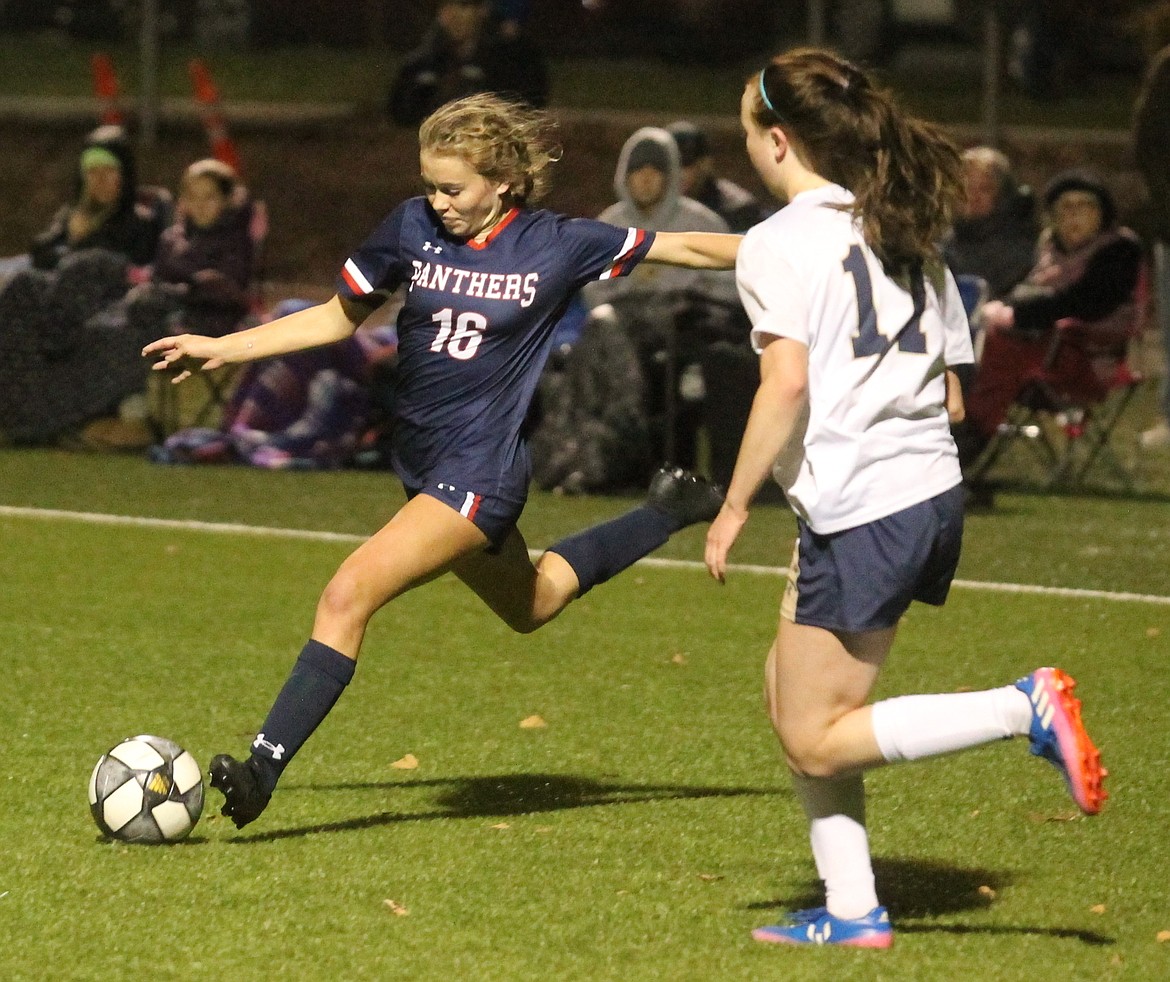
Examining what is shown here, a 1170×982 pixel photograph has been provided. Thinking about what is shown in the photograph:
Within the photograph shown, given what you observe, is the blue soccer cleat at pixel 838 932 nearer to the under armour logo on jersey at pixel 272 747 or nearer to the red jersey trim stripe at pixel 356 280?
the under armour logo on jersey at pixel 272 747

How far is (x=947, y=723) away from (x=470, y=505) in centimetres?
149

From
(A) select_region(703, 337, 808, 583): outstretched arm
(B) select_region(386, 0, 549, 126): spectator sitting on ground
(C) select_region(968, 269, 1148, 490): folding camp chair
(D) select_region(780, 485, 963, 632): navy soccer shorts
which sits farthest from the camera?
(B) select_region(386, 0, 549, 126): spectator sitting on ground

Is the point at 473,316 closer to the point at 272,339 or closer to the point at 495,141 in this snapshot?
the point at 495,141

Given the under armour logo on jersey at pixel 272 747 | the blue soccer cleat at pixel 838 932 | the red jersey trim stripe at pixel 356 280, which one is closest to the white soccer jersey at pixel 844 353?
the blue soccer cleat at pixel 838 932

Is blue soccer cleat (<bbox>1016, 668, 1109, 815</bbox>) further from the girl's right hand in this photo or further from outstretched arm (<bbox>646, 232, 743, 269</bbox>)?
the girl's right hand

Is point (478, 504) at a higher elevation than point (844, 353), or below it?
below

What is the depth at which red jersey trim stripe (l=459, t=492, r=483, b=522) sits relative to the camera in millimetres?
5617

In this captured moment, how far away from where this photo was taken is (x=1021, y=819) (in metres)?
5.87

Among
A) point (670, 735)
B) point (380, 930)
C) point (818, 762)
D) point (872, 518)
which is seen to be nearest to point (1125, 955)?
point (818, 762)

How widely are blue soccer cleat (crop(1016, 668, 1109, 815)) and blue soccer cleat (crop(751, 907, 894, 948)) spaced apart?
487mm

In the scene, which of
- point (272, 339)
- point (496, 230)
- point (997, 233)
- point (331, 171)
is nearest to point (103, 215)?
point (997, 233)

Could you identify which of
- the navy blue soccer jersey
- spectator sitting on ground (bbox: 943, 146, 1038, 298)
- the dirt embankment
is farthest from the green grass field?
the dirt embankment

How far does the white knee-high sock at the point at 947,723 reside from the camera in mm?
4539

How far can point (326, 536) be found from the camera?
10469 millimetres
